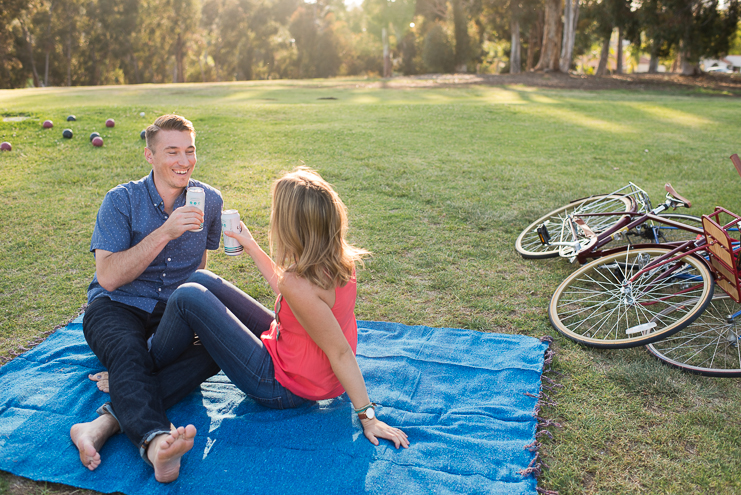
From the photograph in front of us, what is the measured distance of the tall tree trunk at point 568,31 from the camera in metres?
25.8

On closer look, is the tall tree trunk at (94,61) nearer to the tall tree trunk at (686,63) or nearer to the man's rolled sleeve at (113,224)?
the tall tree trunk at (686,63)

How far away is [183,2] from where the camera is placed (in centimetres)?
4516

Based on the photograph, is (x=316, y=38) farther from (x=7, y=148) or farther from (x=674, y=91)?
(x=7, y=148)

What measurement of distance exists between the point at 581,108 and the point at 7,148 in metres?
14.5

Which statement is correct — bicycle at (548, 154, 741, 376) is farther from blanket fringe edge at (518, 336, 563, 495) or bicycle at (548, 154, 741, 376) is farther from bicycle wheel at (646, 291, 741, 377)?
blanket fringe edge at (518, 336, 563, 495)

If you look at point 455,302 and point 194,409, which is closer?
point 194,409

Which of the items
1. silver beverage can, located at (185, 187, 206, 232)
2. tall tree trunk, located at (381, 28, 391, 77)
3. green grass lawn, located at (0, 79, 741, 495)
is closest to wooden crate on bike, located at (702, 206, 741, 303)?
green grass lawn, located at (0, 79, 741, 495)

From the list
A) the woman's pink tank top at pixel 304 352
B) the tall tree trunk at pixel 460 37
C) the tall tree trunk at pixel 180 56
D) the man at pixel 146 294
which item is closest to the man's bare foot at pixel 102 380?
the man at pixel 146 294

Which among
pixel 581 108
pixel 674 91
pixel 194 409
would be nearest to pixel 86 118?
pixel 194 409

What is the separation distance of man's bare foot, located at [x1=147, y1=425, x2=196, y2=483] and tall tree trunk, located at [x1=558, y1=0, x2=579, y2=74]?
28.2 m

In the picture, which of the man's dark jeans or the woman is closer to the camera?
the woman

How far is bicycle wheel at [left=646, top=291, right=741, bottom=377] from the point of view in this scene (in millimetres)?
3385

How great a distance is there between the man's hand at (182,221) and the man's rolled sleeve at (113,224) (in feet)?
1.11

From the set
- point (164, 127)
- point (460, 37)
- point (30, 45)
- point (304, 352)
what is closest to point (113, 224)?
point (164, 127)
